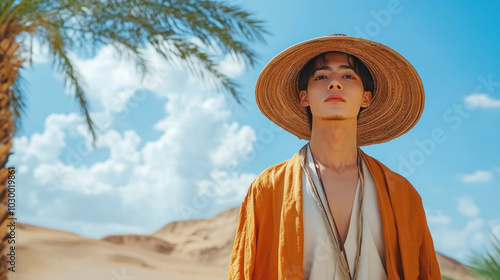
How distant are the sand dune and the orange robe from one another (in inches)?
385

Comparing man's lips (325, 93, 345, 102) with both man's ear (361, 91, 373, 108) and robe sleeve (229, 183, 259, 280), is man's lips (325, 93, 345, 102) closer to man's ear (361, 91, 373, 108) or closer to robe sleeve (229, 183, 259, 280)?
man's ear (361, 91, 373, 108)

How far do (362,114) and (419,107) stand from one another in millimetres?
358

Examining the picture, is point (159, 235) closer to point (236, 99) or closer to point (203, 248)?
point (203, 248)

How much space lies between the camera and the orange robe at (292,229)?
2.56m

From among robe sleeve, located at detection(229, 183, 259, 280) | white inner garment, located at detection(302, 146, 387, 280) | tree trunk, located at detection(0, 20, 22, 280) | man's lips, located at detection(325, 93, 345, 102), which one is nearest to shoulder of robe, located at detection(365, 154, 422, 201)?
white inner garment, located at detection(302, 146, 387, 280)

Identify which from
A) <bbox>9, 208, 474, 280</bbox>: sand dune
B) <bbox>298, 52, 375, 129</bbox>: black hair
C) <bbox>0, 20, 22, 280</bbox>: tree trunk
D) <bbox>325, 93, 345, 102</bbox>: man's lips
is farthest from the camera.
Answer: <bbox>9, 208, 474, 280</bbox>: sand dune

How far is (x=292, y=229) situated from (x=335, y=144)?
1.92 ft

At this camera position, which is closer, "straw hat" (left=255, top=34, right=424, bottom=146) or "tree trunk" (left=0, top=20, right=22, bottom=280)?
"straw hat" (left=255, top=34, right=424, bottom=146)

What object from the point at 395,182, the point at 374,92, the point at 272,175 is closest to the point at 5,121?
the point at 272,175

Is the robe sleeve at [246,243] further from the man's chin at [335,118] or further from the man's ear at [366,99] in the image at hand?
the man's ear at [366,99]

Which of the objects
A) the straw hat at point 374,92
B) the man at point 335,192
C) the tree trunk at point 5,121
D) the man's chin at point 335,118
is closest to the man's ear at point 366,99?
the man at point 335,192

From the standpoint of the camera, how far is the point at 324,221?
102 inches

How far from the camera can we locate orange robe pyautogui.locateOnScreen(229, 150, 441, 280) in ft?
8.41

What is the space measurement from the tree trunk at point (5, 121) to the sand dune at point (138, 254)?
7471 mm
